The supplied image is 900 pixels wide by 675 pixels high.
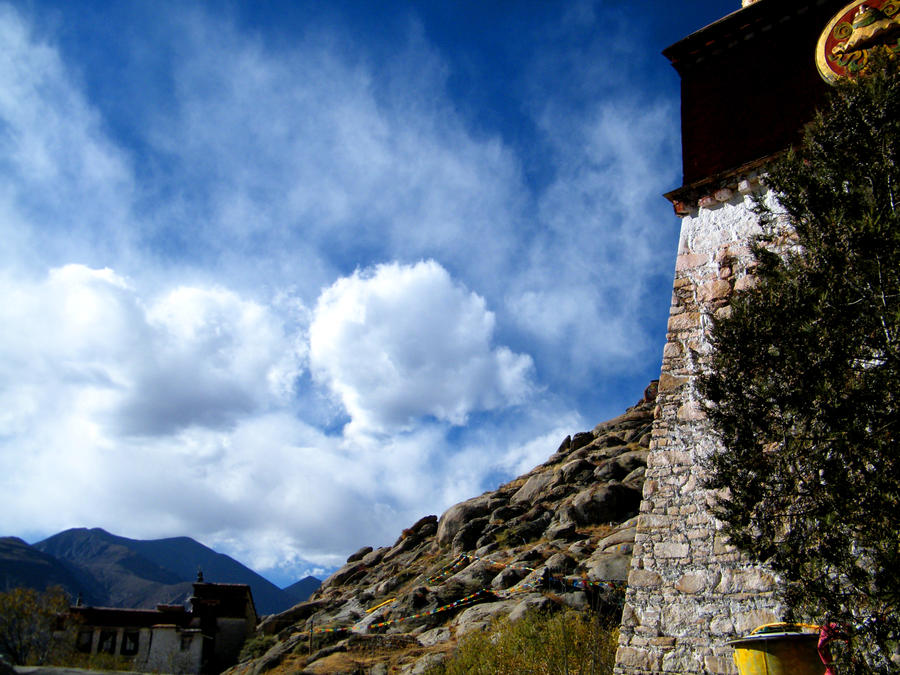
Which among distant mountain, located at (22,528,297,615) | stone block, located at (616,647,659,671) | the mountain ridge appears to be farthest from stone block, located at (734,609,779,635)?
distant mountain, located at (22,528,297,615)

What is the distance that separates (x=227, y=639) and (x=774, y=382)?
3586 centimetres

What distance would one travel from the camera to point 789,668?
6441mm

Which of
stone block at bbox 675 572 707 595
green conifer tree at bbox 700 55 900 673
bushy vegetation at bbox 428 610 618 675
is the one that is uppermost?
green conifer tree at bbox 700 55 900 673

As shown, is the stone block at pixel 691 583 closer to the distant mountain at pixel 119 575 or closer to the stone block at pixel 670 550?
the stone block at pixel 670 550

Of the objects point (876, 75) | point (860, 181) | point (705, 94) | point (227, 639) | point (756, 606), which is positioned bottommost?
point (227, 639)

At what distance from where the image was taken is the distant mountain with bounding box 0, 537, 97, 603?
402 feet

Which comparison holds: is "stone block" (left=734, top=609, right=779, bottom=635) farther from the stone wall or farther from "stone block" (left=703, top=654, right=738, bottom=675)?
"stone block" (left=703, top=654, right=738, bottom=675)

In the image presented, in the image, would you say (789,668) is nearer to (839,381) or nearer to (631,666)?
(631,666)

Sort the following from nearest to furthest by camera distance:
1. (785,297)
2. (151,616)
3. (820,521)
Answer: (820,521) < (785,297) < (151,616)

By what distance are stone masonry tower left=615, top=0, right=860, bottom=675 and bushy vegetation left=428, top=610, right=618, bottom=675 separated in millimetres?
1893

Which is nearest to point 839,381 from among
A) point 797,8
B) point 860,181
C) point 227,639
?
point 860,181

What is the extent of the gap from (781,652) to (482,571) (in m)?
14.9

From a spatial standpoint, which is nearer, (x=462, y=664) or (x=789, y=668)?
(x=789, y=668)

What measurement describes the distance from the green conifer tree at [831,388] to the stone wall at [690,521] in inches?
35.5
